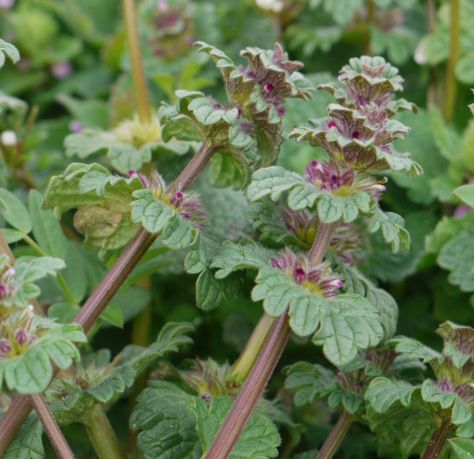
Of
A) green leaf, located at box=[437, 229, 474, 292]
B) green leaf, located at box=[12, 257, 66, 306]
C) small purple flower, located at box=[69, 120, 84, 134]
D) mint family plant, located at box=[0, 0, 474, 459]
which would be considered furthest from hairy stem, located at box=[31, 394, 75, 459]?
small purple flower, located at box=[69, 120, 84, 134]

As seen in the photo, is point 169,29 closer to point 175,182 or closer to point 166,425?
point 175,182

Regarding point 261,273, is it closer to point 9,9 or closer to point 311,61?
point 311,61

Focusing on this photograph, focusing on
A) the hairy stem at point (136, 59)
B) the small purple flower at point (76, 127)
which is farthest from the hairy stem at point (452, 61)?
the small purple flower at point (76, 127)

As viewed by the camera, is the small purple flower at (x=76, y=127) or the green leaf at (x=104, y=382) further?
the small purple flower at (x=76, y=127)

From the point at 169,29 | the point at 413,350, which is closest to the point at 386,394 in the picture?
the point at 413,350

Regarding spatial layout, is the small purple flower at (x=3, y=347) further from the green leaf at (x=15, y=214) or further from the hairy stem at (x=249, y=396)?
the green leaf at (x=15, y=214)

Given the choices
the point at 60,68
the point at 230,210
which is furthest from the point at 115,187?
the point at 60,68

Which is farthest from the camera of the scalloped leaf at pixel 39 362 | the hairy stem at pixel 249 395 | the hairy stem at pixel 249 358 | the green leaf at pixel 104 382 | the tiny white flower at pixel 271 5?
the tiny white flower at pixel 271 5
